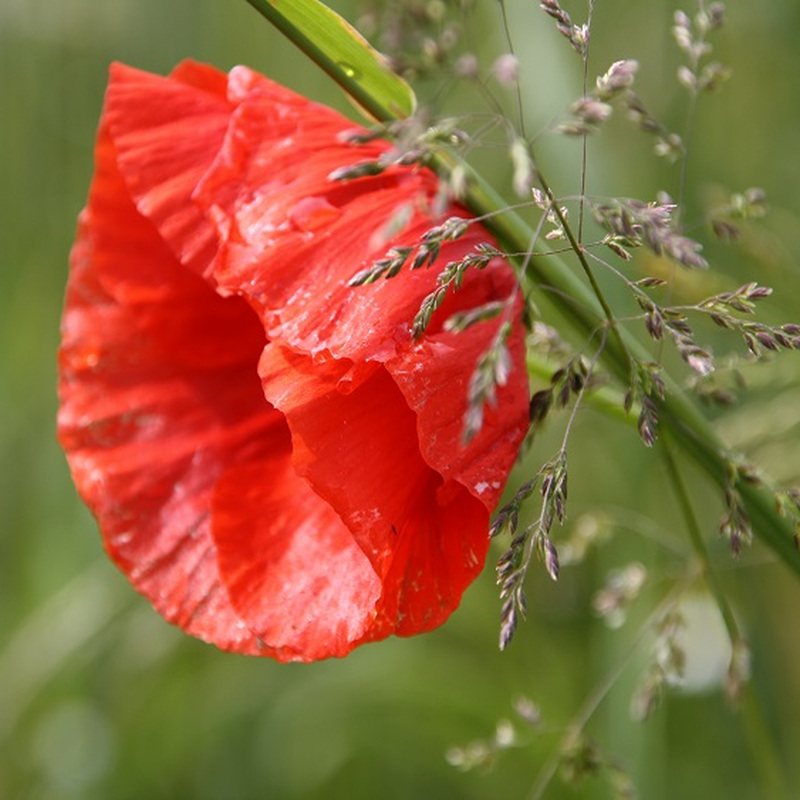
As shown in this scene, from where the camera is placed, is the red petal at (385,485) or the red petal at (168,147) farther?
the red petal at (168,147)

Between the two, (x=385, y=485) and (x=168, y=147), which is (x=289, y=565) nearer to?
(x=385, y=485)

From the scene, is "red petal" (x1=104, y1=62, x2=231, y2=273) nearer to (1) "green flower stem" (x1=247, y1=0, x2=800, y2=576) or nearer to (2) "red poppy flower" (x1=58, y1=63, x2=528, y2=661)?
(2) "red poppy flower" (x1=58, y1=63, x2=528, y2=661)

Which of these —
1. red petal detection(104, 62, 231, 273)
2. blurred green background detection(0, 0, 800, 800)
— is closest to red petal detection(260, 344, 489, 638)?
red petal detection(104, 62, 231, 273)

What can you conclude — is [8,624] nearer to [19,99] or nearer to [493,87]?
[19,99]

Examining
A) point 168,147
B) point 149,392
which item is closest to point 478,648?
point 149,392

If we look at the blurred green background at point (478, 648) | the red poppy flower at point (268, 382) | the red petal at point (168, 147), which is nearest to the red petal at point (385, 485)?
the red poppy flower at point (268, 382)

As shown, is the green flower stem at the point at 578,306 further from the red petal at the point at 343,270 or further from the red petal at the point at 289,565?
the red petal at the point at 289,565
